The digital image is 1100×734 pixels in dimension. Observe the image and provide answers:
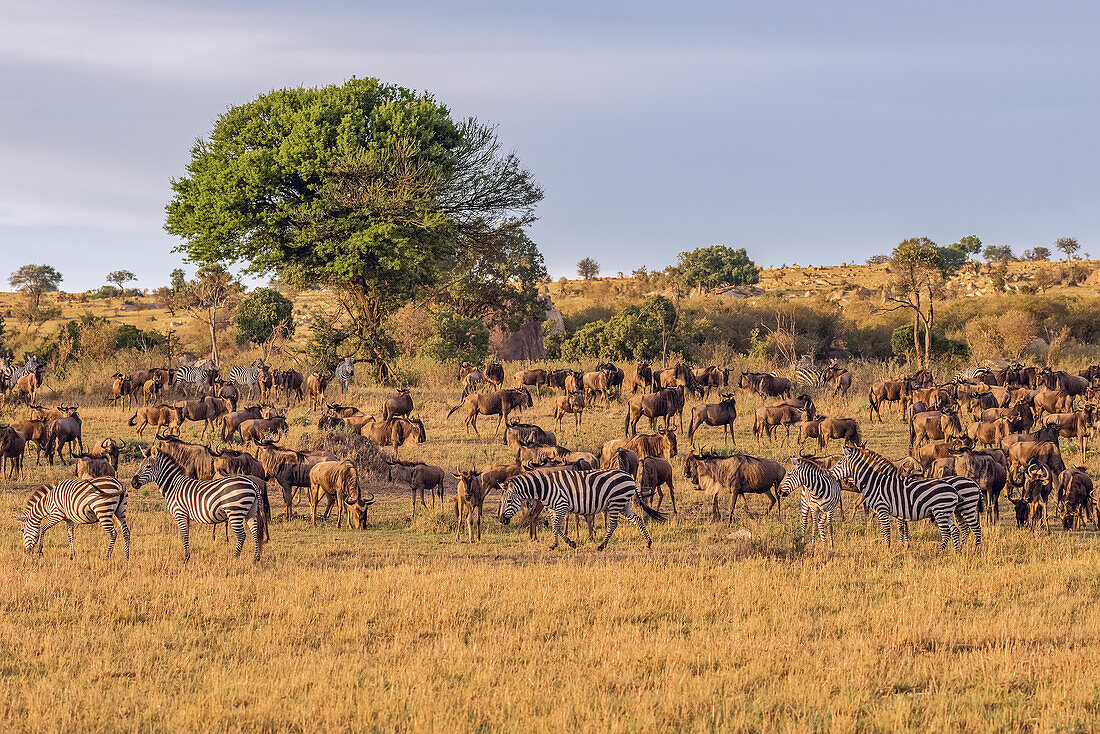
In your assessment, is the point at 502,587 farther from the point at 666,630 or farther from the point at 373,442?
the point at 373,442

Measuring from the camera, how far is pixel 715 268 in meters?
86.4

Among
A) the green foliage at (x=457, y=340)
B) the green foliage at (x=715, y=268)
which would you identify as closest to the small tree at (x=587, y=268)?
the green foliage at (x=715, y=268)

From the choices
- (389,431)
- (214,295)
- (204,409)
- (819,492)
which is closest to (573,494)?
(819,492)

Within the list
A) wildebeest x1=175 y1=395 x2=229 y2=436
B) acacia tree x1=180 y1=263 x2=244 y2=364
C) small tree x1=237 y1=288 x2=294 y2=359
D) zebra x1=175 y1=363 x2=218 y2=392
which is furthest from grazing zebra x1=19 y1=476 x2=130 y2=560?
small tree x1=237 y1=288 x2=294 y2=359

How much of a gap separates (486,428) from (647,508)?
13.4m

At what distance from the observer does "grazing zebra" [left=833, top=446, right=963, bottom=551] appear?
14.5m

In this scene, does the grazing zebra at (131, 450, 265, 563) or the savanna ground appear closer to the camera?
the savanna ground

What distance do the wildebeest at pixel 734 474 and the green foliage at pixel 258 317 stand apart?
148ft

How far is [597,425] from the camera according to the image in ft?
94.5

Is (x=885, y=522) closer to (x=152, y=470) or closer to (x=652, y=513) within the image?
(x=652, y=513)

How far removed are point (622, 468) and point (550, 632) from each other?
7.76m

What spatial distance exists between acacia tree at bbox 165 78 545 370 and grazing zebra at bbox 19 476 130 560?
76.8 feet

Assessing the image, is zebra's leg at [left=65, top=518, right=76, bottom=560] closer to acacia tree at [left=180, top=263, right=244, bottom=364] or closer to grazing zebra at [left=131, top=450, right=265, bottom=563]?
grazing zebra at [left=131, top=450, right=265, bottom=563]

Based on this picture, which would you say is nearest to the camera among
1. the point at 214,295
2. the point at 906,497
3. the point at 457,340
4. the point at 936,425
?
the point at 906,497
